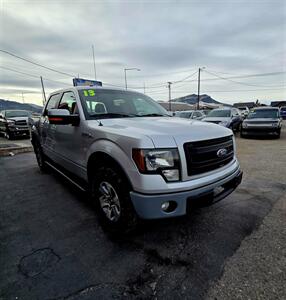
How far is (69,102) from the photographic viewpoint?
3.26 metres

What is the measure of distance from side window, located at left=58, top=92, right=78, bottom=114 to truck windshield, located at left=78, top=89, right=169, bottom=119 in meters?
0.19

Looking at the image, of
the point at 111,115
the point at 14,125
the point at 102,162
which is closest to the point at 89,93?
the point at 111,115

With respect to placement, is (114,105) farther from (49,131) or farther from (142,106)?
(49,131)

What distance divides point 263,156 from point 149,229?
5559mm

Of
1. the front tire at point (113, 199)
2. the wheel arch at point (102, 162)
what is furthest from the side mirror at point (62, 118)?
the front tire at point (113, 199)

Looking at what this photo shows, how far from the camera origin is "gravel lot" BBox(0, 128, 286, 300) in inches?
65.6

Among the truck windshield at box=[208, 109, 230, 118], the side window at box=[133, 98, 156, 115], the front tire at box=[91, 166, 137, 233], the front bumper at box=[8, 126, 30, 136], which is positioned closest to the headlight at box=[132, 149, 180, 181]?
the front tire at box=[91, 166, 137, 233]

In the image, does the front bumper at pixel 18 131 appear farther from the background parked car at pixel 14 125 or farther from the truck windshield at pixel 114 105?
the truck windshield at pixel 114 105

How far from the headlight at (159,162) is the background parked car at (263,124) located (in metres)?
10.0

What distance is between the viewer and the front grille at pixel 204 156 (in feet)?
6.44

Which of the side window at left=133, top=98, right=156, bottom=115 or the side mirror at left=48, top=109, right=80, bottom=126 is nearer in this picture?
the side mirror at left=48, top=109, right=80, bottom=126

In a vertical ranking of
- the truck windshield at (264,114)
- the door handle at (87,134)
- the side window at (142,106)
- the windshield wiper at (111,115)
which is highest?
the side window at (142,106)

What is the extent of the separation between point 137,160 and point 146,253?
3.47 feet

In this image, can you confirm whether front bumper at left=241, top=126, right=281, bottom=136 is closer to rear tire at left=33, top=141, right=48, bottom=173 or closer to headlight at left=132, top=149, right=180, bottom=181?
rear tire at left=33, top=141, right=48, bottom=173
